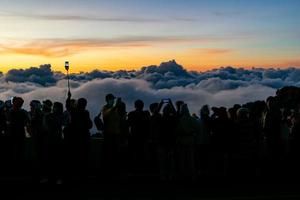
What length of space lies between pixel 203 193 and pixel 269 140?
409 cm

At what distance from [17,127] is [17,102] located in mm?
691

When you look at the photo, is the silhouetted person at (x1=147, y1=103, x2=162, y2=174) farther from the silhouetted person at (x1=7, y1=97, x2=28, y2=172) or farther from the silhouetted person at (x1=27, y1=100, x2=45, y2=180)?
the silhouetted person at (x1=7, y1=97, x2=28, y2=172)

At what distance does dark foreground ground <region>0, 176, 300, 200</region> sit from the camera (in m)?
13.0

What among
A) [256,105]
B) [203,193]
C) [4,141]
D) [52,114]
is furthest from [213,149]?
[4,141]

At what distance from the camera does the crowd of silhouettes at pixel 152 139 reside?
50.3 ft

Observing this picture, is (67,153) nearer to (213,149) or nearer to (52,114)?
(52,114)

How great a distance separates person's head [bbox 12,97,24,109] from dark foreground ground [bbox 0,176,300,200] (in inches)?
67.8

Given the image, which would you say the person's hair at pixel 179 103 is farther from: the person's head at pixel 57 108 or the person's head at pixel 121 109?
the person's head at pixel 57 108

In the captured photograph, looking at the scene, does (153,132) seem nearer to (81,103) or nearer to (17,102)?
(81,103)

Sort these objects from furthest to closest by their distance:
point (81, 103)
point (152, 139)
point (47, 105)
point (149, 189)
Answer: point (152, 139) < point (47, 105) < point (81, 103) < point (149, 189)

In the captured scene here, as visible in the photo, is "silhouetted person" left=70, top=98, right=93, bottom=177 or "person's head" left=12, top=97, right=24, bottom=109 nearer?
Answer: "silhouetted person" left=70, top=98, right=93, bottom=177

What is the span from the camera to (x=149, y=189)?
45.9ft

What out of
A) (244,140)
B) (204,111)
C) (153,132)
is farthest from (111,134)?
(244,140)

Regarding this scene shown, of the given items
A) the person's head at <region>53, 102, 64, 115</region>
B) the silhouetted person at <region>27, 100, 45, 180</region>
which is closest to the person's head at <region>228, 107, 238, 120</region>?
the person's head at <region>53, 102, 64, 115</region>
